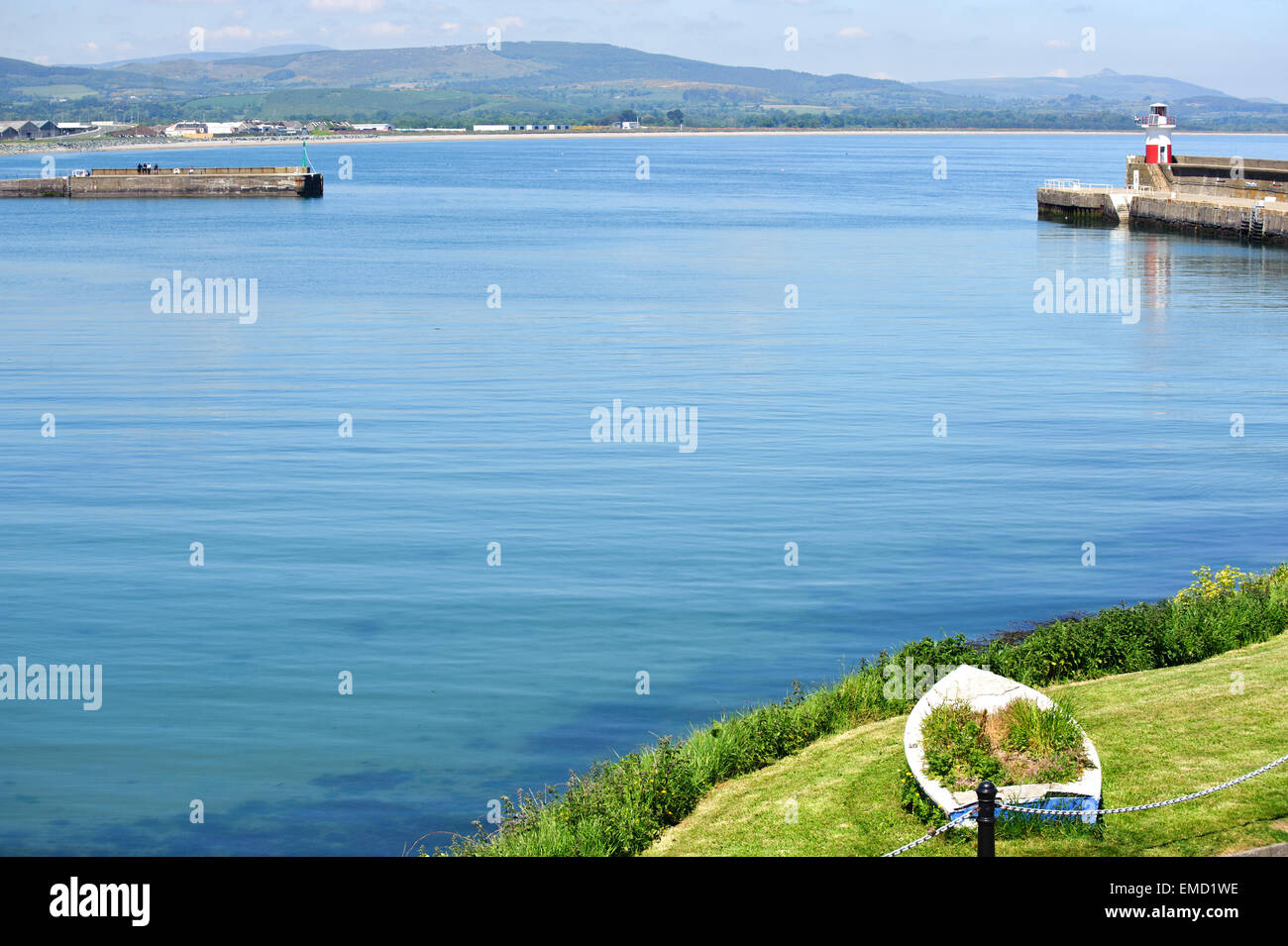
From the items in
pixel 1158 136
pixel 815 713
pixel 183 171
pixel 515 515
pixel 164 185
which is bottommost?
pixel 815 713

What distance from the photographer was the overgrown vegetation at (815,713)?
13797 millimetres

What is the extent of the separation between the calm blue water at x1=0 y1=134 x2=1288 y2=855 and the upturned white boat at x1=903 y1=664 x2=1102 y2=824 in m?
5.90

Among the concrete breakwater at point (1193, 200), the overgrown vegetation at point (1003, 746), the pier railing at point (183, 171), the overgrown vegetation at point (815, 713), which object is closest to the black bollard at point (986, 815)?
the overgrown vegetation at point (1003, 746)

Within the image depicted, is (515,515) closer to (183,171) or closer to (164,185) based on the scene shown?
(164,185)

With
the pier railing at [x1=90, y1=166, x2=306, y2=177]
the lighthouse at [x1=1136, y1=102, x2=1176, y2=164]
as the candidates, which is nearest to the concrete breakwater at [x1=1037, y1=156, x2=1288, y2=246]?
the lighthouse at [x1=1136, y1=102, x2=1176, y2=164]

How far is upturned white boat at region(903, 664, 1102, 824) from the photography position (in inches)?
463

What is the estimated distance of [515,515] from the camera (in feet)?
94.3

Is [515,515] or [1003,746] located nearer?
[1003,746]

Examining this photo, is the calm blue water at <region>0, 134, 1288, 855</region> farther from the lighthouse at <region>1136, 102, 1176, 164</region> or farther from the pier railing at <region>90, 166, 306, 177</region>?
the pier railing at <region>90, 166, 306, 177</region>

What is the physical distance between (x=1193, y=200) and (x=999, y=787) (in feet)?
312

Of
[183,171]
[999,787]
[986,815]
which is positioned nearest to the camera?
[986,815]

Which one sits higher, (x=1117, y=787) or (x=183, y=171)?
(x=183, y=171)

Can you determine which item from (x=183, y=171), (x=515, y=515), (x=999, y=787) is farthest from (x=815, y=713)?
(x=183, y=171)

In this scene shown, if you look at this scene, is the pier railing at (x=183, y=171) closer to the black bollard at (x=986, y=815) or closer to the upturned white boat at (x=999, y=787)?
the upturned white boat at (x=999, y=787)
